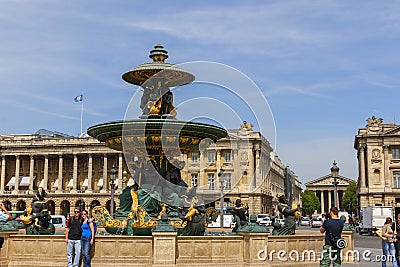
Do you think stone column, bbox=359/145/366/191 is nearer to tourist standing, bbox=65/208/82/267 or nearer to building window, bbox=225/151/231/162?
building window, bbox=225/151/231/162

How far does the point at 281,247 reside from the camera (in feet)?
37.4

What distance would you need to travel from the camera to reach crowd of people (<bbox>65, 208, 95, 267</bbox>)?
1043 centimetres

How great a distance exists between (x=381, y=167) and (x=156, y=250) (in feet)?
226

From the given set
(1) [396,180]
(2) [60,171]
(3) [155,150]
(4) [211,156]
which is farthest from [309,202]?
(3) [155,150]

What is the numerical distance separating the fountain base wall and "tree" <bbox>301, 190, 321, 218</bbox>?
433ft

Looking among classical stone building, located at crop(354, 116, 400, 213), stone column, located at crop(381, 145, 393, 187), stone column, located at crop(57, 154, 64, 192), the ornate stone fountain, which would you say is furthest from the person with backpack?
stone column, located at crop(57, 154, 64, 192)

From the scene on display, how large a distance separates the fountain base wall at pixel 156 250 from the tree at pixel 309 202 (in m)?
132

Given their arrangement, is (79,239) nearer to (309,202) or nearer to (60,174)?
(60,174)

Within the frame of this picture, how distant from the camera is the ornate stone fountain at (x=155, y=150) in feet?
45.5

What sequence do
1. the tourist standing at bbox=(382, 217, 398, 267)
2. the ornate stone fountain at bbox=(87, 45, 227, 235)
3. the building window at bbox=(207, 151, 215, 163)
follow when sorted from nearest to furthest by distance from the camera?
the tourist standing at bbox=(382, 217, 398, 267)
the ornate stone fountain at bbox=(87, 45, 227, 235)
the building window at bbox=(207, 151, 215, 163)

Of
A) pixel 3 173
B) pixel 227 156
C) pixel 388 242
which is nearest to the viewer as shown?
pixel 388 242

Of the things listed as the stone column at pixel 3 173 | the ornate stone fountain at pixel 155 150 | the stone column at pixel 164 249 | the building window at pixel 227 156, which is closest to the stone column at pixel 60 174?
the stone column at pixel 3 173

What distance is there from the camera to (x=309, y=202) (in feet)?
459

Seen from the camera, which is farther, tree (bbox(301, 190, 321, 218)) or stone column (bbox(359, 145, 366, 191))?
tree (bbox(301, 190, 321, 218))
